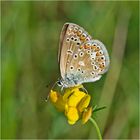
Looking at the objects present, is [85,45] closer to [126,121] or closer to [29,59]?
[126,121]

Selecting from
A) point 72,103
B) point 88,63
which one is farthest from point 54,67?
point 72,103

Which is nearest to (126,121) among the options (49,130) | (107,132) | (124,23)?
(107,132)

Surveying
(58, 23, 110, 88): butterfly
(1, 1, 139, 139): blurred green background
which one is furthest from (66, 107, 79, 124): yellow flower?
(1, 1, 139, 139): blurred green background

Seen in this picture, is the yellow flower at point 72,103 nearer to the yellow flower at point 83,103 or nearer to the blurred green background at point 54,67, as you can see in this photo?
the yellow flower at point 83,103

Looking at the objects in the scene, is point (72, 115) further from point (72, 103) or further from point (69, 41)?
point (69, 41)

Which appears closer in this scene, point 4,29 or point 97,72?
point 97,72

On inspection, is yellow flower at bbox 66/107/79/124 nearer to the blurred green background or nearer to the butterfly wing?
the butterfly wing
